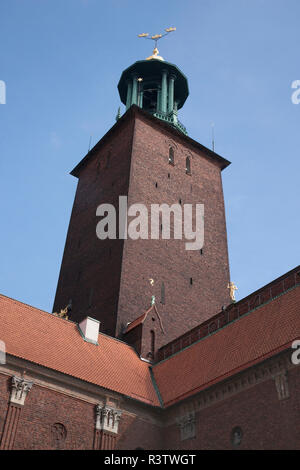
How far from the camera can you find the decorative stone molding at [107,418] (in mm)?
20047

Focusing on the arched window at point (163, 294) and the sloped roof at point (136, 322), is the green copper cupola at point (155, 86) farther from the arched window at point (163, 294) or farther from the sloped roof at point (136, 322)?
the sloped roof at point (136, 322)

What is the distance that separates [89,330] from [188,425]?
20.5ft

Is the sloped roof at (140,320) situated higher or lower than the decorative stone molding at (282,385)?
higher

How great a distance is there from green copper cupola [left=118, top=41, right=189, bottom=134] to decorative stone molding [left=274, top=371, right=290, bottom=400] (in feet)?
88.8

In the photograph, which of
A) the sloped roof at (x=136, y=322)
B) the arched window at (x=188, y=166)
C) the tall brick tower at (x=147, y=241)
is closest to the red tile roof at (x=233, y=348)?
the sloped roof at (x=136, y=322)

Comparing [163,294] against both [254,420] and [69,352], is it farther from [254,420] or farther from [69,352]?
[254,420]

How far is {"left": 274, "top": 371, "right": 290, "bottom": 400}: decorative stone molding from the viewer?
1714cm

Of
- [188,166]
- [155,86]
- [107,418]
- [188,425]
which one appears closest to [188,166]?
[188,166]

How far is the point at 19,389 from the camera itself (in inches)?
738

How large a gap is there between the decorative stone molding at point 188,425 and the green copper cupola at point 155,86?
84.0 ft

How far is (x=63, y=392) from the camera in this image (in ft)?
65.2
